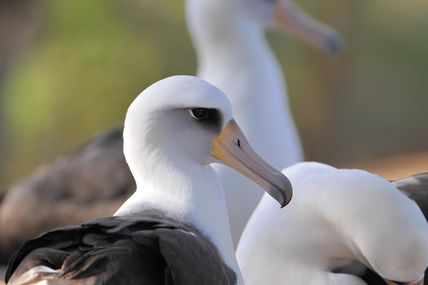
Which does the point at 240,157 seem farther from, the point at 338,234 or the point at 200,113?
the point at 338,234

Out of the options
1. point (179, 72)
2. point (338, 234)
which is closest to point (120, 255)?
point (338, 234)

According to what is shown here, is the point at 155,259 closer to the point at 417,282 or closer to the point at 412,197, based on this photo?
the point at 417,282

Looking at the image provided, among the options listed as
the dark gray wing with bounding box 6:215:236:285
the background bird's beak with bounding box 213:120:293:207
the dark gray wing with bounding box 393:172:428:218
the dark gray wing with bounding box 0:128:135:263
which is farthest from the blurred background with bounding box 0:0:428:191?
the dark gray wing with bounding box 6:215:236:285

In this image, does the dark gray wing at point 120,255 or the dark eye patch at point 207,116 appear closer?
the dark gray wing at point 120,255

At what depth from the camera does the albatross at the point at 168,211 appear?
4117 millimetres

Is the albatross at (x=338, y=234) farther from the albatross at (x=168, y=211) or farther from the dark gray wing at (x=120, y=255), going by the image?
the dark gray wing at (x=120, y=255)

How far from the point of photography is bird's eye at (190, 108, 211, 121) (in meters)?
4.82

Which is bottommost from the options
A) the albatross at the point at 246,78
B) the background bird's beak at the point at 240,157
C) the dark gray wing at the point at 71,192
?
the dark gray wing at the point at 71,192

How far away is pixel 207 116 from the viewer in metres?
4.86

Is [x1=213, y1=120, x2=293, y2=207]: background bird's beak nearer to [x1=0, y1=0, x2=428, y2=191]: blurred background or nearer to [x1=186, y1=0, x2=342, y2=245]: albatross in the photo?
[x1=186, y1=0, x2=342, y2=245]: albatross

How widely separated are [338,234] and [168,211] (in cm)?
71

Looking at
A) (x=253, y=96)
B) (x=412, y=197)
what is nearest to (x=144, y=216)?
(x=412, y=197)

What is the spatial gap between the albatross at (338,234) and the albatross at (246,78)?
1719mm

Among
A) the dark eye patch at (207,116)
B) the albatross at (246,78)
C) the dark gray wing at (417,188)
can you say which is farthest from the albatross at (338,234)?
the albatross at (246,78)
